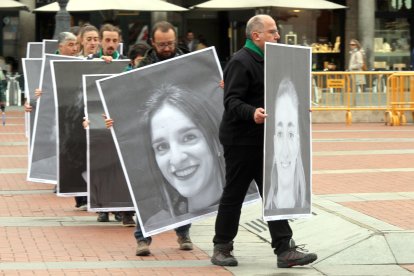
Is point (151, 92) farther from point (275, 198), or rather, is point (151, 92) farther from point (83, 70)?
point (83, 70)

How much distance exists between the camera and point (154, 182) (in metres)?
9.62

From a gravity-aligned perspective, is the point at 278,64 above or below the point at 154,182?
above

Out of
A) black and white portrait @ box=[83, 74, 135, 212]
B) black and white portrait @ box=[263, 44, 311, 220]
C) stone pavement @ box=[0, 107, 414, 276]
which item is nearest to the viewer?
black and white portrait @ box=[263, 44, 311, 220]

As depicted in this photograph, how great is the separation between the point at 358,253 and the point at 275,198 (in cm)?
86

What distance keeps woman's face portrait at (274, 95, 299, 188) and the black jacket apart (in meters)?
0.15

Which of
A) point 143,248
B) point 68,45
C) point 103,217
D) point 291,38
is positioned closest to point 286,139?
point 143,248

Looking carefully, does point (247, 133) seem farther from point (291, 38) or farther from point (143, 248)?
point (291, 38)

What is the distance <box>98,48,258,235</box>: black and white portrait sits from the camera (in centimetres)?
960

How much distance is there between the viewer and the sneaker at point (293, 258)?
29.5 feet

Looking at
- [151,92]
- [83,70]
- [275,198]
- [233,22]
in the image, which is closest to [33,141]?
[83,70]

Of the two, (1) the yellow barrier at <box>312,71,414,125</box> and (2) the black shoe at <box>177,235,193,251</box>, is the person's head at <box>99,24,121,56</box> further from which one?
(1) the yellow barrier at <box>312,71,414,125</box>

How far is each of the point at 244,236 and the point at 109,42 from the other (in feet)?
7.92

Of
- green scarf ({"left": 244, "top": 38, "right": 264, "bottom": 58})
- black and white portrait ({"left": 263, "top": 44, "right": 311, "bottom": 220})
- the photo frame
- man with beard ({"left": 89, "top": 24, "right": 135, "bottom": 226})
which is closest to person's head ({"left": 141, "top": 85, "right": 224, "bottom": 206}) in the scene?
black and white portrait ({"left": 263, "top": 44, "right": 311, "bottom": 220})

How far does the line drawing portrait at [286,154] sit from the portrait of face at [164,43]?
3.73 feet
